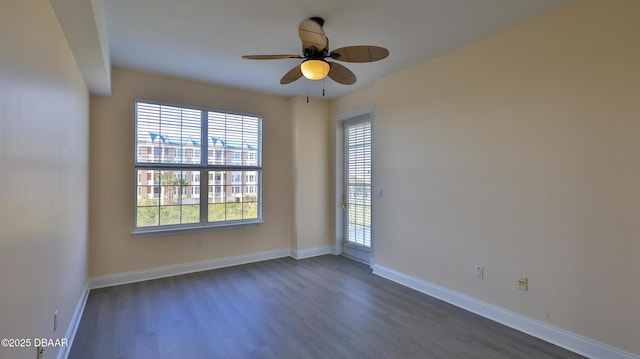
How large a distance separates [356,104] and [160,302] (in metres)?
3.71

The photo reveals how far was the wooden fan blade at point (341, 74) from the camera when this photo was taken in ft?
8.73

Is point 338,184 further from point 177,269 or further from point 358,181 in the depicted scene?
point 177,269

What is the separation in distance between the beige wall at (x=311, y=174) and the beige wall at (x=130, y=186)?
51cm

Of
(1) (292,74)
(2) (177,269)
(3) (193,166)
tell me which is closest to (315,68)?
(1) (292,74)

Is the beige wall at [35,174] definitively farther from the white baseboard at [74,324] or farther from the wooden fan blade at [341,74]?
the wooden fan blade at [341,74]

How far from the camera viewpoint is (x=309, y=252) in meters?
5.11

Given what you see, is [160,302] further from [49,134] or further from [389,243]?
[389,243]

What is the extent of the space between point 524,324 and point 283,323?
216 centimetres

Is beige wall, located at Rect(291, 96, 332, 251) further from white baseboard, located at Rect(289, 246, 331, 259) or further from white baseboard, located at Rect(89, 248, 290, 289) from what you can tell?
white baseboard, located at Rect(89, 248, 290, 289)

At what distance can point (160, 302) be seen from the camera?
128 inches

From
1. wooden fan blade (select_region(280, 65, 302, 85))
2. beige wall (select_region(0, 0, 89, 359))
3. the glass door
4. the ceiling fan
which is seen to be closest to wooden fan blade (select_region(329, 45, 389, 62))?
the ceiling fan

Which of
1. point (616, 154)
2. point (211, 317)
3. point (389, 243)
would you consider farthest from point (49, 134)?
point (616, 154)

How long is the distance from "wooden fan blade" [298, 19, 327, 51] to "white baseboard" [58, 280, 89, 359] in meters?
2.84

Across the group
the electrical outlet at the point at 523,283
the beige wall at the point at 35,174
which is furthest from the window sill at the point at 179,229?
the electrical outlet at the point at 523,283
